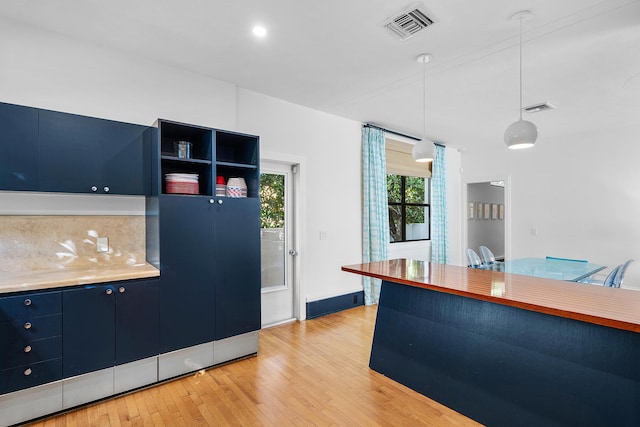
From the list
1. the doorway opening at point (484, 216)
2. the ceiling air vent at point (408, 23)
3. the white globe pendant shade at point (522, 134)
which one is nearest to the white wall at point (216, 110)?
the ceiling air vent at point (408, 23)

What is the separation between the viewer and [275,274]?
Answer: 166 inches

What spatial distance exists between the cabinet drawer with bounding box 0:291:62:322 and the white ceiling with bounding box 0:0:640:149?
6.66ft

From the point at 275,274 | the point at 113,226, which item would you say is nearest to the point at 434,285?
the point at 275,274

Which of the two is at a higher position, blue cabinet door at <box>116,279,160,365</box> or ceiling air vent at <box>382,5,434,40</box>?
ceiling air vent at <box>382,5,434,40</box>

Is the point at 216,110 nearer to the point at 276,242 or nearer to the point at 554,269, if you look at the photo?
the point at 276,242

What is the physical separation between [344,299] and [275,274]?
1189 mm

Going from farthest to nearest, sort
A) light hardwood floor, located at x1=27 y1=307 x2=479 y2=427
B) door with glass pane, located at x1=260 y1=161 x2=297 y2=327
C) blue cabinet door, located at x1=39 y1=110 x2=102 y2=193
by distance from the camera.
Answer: door with glass pane, located at x1=260 y1=161 x2=297 y2=327
blue cabinet door, located at x1=39 y1=110 x2=102 y2=193
light hardwood floor, located at x1=27 y1=307 x2=479 y2=427

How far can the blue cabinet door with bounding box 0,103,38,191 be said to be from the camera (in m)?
2.26

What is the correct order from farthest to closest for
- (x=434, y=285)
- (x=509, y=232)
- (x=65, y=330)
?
(x=509, y=232) < (x=65, y=330) < (x=434, y=285)

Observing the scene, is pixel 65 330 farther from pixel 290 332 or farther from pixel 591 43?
pixel 591 43

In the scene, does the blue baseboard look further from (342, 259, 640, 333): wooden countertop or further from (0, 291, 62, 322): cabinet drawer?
(0, 291, 62, 322): cabinet drawer

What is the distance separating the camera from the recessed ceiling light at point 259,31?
2531 millimetres

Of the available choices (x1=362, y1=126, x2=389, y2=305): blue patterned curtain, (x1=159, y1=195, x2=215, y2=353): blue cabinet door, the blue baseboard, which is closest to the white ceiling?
(x1=362, y1=126, x2=389, y2=305): blue patterned curtain

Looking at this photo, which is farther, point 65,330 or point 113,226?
point 113,226
